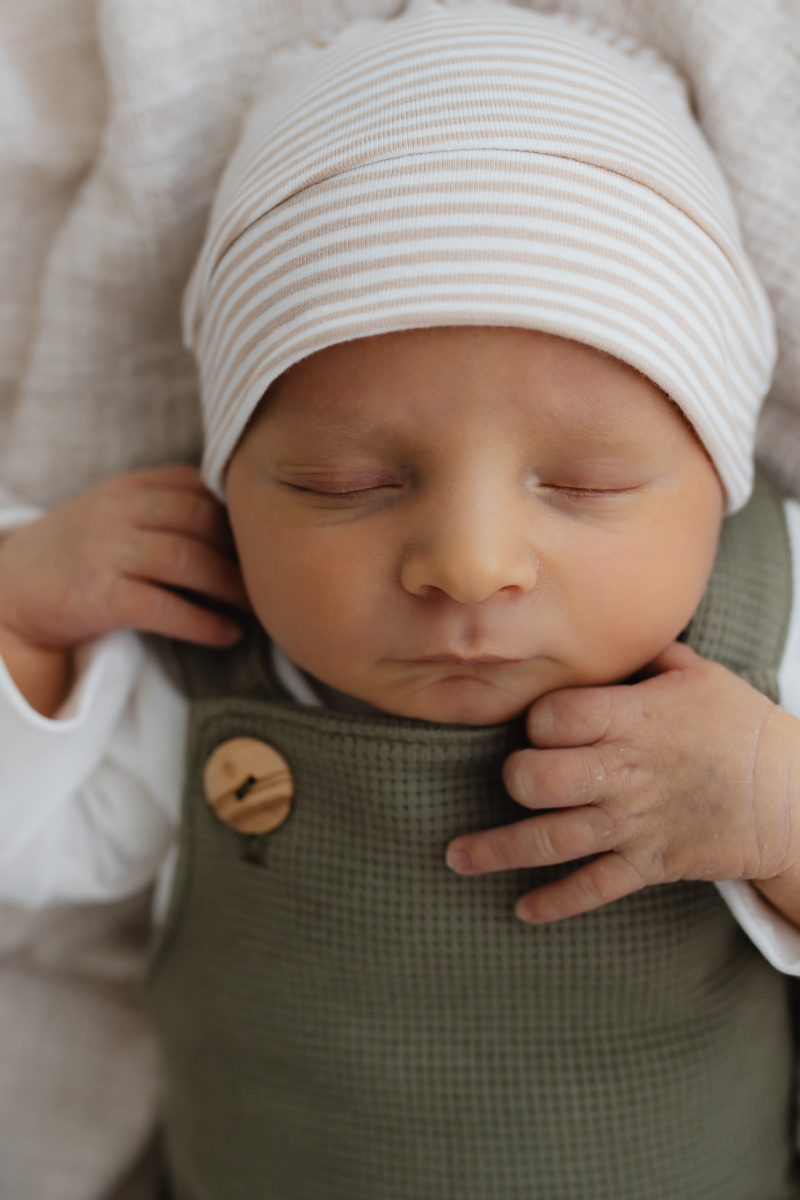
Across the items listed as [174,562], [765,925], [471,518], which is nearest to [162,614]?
[174,562]

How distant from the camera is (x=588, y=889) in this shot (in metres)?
0.83

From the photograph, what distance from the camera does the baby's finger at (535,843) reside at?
82cm

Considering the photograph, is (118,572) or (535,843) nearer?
(535,843)

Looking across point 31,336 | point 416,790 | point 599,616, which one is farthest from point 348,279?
point 31,336

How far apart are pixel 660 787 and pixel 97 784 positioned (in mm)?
605

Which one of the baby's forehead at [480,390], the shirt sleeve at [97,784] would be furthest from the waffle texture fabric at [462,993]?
the baby's forehead at [480,390]

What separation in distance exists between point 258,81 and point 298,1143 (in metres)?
1.04

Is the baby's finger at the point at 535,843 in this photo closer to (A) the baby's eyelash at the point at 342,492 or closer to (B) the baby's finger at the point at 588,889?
(B) the baby's finger at the point at 588,889

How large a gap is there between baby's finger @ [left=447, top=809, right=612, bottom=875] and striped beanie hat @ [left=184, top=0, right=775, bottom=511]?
320mm

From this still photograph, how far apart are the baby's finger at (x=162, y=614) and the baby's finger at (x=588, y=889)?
0.41 metres

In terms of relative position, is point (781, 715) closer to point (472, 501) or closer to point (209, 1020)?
point (472, 501)

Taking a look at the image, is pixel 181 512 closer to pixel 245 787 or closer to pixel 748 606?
pixel 245 787

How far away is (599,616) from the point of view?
80 cm

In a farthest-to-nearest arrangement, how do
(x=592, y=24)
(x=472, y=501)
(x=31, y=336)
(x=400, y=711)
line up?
(x=31, y=336)
(x=592, y=24)
(x=400, y=711)
(x=472, y=501)
